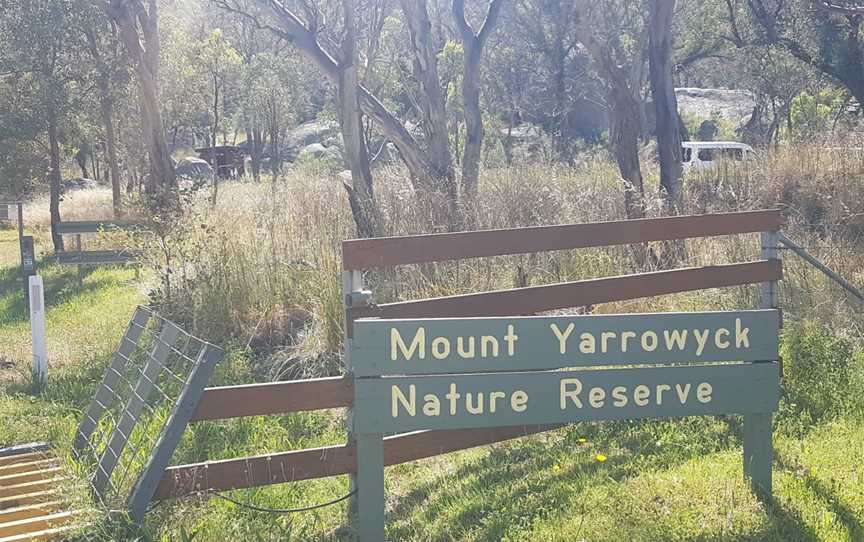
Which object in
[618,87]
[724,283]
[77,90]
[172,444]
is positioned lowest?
[172,444]

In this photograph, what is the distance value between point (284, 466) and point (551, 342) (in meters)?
1.40

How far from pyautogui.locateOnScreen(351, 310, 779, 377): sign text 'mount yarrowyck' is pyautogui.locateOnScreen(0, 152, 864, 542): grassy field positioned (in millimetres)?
779

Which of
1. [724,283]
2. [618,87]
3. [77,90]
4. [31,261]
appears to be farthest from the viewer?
[77,90]

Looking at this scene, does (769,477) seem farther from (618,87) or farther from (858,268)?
(618,87)

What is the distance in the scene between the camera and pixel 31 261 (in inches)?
346

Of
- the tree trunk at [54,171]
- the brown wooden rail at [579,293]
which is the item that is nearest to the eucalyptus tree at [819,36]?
the brown wooden rail at [579,293]

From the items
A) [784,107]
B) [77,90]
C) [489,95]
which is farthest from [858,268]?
[489,95]

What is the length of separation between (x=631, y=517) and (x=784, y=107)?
1087 inches

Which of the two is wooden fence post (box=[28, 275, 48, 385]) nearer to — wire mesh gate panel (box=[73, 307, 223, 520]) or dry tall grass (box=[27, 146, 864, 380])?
dry tall grass (box=[27, 146, 864, 380])

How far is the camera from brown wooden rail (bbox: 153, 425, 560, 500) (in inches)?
159

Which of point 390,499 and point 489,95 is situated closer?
point 390,499

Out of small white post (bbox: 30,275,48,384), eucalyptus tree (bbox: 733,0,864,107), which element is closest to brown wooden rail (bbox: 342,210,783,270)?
small white post (bbox: 30,275,48,384)

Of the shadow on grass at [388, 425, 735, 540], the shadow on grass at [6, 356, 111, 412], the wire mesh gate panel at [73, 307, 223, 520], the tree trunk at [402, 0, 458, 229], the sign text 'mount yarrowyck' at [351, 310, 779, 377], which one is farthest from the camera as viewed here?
the tree trunk at [402, 0, 458, 229]

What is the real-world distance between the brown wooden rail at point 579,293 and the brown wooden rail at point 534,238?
27 cm
